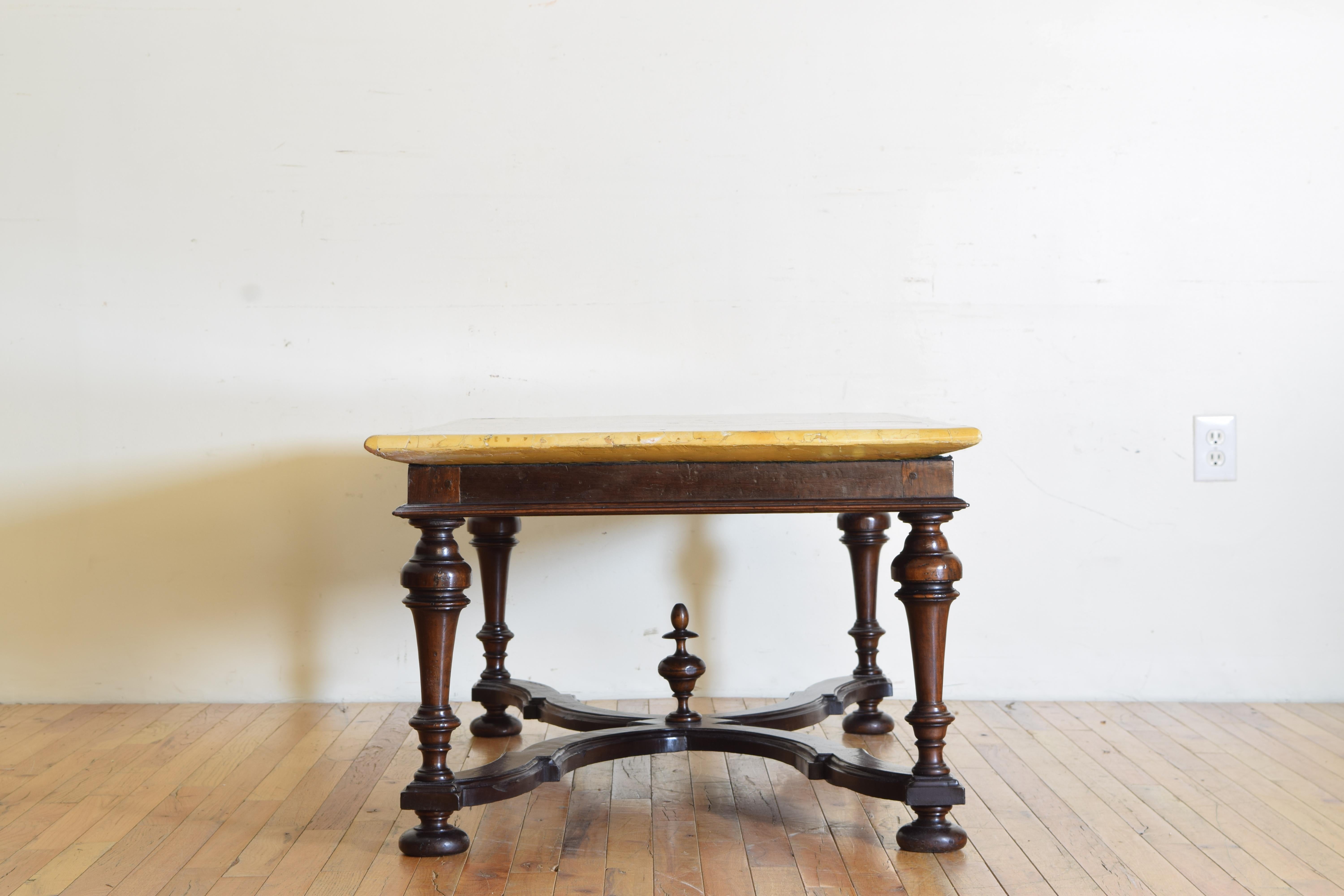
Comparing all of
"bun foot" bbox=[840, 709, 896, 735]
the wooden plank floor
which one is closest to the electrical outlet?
the wooden plank floor

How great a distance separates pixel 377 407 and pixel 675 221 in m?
0.70

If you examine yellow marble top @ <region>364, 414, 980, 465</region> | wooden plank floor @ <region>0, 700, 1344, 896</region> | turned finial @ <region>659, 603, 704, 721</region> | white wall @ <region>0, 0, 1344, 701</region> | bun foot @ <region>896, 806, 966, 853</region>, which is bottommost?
wooden plank floor @ <region>0, 700, 1344, 896</region>

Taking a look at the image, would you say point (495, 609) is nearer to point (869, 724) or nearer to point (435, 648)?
point (435, 648)

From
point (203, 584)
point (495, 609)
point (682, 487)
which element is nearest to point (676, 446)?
point (682, 487)

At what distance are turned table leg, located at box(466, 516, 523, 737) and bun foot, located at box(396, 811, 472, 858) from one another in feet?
1.72

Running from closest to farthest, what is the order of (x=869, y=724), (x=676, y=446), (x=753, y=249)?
1. (x=676, y=446)
2. (x=869, y=724)
3. (x=753, y=249)

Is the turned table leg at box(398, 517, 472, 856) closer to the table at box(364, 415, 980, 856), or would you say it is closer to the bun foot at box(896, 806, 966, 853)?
the table at box(364, 415, 980, 856)

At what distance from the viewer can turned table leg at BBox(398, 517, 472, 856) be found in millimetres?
1303

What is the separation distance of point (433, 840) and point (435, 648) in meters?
0.24

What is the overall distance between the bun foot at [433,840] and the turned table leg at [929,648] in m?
0.56

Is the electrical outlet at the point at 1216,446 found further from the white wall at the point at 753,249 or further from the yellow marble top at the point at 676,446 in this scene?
the yellow marble top at the point at 676,446

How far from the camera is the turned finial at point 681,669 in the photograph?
5.04 feet

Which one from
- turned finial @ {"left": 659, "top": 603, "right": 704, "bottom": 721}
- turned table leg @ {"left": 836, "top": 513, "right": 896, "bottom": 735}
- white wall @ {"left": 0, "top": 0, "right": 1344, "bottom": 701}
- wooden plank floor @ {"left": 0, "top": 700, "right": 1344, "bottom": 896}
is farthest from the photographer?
white wall @ {"left": 0, "top": 0, "right": 1344, "bottom": 701}

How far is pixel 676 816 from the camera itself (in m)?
1.45
